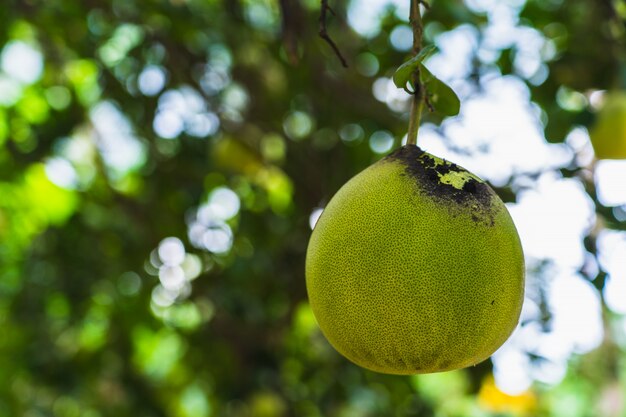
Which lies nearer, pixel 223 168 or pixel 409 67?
pixel 409 67

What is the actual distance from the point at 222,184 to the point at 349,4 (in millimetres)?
949

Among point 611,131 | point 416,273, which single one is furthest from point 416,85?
point 611,131

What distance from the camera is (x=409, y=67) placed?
1060mm

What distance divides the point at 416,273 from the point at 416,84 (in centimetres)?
33

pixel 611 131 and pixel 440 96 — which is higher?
pixel 440 96

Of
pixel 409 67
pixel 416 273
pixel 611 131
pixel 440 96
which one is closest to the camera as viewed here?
pixel 416 273

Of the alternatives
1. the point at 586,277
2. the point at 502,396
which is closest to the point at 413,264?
the point at 586,277

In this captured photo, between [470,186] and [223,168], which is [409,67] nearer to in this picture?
[470,186]

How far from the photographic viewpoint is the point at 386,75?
2.87 metres

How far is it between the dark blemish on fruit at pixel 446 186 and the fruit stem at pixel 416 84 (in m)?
0.03

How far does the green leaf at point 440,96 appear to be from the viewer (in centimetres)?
118

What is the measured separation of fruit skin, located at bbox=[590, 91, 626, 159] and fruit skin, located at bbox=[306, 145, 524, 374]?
109 centimetres

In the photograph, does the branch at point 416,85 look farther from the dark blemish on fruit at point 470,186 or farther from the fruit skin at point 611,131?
the fruit skin at point 611,131

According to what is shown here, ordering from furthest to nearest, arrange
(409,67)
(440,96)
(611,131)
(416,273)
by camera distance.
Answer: (611,131)
(440,96)
(409,67)
(416,273)
